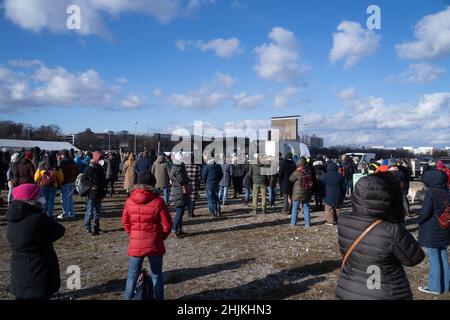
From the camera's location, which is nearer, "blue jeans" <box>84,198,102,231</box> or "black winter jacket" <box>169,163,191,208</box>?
"black winter jacket" <box>169,163,191,208</box>

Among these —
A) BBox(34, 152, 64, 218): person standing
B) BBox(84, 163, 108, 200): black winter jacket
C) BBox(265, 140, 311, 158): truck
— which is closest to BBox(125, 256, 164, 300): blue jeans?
BBox(84, 163, 108, 200): black winter jacket

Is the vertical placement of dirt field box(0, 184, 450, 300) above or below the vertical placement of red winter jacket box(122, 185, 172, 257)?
below

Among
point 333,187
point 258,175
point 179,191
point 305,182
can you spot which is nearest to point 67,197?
point 179,191

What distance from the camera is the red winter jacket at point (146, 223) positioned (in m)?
4.51

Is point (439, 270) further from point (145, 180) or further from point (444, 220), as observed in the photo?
point (145, 180)

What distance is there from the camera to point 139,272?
447cm

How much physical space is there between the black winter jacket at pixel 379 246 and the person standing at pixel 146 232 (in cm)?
237

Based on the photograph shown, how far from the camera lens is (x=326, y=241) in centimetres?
837

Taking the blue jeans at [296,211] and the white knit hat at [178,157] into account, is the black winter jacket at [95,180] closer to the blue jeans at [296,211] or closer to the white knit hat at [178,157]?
the white knit hat at [178,157]

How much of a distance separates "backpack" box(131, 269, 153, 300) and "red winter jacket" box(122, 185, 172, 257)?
283 millimetres

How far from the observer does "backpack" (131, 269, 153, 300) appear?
14.1 feet

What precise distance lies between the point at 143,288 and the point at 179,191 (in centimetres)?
413

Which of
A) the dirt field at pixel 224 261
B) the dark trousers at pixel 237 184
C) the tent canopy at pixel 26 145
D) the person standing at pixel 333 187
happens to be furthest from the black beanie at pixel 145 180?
the tent canopy at pixel 26 145

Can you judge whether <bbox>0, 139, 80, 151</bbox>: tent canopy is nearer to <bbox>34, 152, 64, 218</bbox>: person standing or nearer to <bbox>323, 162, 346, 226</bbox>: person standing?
<bbox>34, 152, 64, 218</bbox>: person standing
